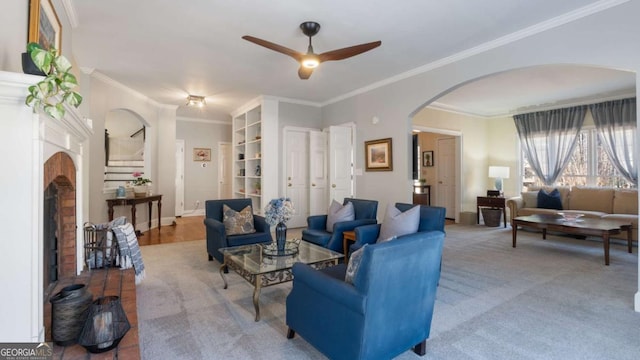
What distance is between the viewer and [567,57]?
3.02m

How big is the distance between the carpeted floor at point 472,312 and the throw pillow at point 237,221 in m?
0.54

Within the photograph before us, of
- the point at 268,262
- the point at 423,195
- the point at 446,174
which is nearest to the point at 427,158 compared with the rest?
the point at 446,174

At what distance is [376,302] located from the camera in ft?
5.33

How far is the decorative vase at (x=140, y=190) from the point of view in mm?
5797

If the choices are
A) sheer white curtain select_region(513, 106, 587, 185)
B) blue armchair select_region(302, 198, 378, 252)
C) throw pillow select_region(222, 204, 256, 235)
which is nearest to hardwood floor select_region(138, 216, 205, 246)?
throw pillow select_region(222, 204, 256, 235)

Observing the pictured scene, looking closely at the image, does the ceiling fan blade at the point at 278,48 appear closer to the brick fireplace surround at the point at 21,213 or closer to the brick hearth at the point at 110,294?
the brick fireplace surround at the point at 21,213

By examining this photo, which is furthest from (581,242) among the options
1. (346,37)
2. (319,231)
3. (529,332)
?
(346,37)

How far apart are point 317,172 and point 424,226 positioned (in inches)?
140

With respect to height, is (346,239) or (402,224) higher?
(402,224)

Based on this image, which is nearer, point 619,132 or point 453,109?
point 619,132

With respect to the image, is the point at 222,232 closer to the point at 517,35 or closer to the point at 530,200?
the point at 517,35

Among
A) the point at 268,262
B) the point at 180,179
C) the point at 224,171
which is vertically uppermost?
the point at 224,171

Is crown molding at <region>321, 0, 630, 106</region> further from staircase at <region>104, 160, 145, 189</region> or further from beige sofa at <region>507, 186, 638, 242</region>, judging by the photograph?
staircase at <region>104, 160, 145, 189</region>

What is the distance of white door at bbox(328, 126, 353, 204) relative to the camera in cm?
581
